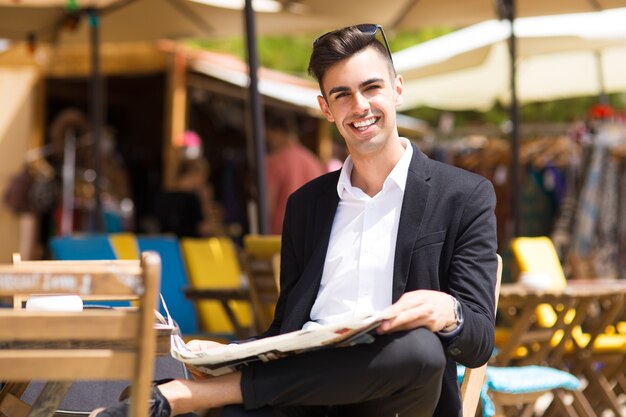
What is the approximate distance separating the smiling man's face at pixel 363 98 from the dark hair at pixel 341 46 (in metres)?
0.01

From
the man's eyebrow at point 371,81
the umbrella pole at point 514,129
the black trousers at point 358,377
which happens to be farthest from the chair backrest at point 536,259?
the black trousers at point 358,377

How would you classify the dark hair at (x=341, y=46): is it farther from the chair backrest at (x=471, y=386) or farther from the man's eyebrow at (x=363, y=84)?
the chair backrest at (x=471, y=386)

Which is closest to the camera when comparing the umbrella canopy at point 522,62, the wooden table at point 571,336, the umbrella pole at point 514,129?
the wooden table at point 571,336

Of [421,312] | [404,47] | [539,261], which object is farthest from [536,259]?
[404,47]

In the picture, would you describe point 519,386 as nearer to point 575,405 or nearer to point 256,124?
point 575,405

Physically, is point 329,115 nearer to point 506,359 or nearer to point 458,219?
point 458,219

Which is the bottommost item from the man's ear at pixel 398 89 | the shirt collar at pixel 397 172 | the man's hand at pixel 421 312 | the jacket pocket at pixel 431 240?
the man's hand at pixel 421 312

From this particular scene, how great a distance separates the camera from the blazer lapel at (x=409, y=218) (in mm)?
2959

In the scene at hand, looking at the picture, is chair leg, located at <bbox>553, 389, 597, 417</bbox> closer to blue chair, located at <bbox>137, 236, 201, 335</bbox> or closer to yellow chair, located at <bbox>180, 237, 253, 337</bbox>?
yellow chair, located at <bbox>180, 237, 253, 337</bbox>

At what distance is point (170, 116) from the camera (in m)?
13.9

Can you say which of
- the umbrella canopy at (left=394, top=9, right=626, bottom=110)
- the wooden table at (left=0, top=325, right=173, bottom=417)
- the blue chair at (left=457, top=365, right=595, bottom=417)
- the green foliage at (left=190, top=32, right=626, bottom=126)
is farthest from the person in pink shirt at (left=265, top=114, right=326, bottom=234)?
the green foliage at (left=190, top=32, right=626, bottom=126)

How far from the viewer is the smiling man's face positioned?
310 centimetres

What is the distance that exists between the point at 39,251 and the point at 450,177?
11.0 meters

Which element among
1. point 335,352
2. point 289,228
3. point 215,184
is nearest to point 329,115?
point 289,228
